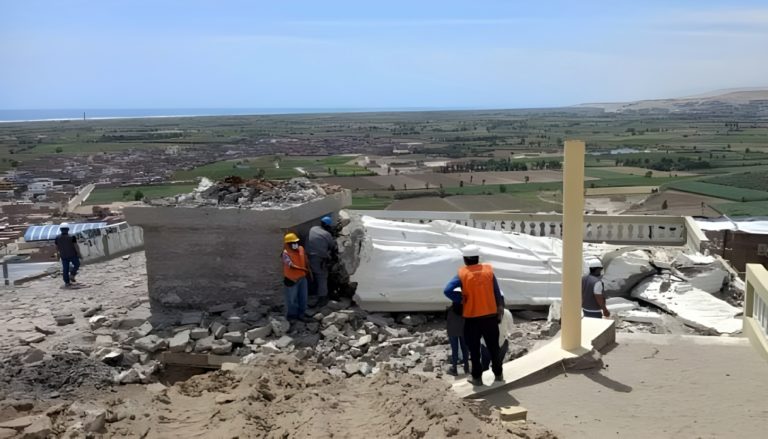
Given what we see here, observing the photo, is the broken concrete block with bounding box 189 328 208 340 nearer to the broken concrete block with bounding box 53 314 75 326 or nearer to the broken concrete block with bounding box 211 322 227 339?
the broken concrete block with bounding box 211 322 227 339

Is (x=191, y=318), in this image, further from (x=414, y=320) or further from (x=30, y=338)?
(x=414, y=320)

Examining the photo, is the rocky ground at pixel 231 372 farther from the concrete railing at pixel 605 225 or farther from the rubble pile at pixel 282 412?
the concrete railing at pixel 605 225

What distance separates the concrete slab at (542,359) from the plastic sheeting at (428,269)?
2252 millimetres

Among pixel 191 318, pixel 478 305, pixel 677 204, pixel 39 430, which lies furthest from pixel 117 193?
pixel 478 305

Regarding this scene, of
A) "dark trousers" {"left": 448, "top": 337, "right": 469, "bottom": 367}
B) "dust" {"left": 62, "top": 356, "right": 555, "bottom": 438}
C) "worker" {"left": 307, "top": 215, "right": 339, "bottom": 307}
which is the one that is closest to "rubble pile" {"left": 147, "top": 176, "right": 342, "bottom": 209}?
"worker" {"left": 307, "top": 215, "right": 339, "bottom": 307}

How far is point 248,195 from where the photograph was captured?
30.3 ft

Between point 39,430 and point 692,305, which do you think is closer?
point 39,430

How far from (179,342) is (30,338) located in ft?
6.60

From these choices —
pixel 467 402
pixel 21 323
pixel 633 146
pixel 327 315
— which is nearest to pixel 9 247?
pixel 21 323

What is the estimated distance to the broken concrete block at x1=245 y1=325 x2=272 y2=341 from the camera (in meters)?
7.82

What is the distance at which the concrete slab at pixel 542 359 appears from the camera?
18.8ft

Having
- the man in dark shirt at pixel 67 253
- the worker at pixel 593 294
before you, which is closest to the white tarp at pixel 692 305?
the worker at pixel 593 294

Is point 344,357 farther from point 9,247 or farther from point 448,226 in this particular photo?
point 9,247

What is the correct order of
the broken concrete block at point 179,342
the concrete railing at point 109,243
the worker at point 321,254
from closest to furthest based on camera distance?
the broken concrete block at point 179,342
the worker at point 321,254
the concrete railing at point 109,243
